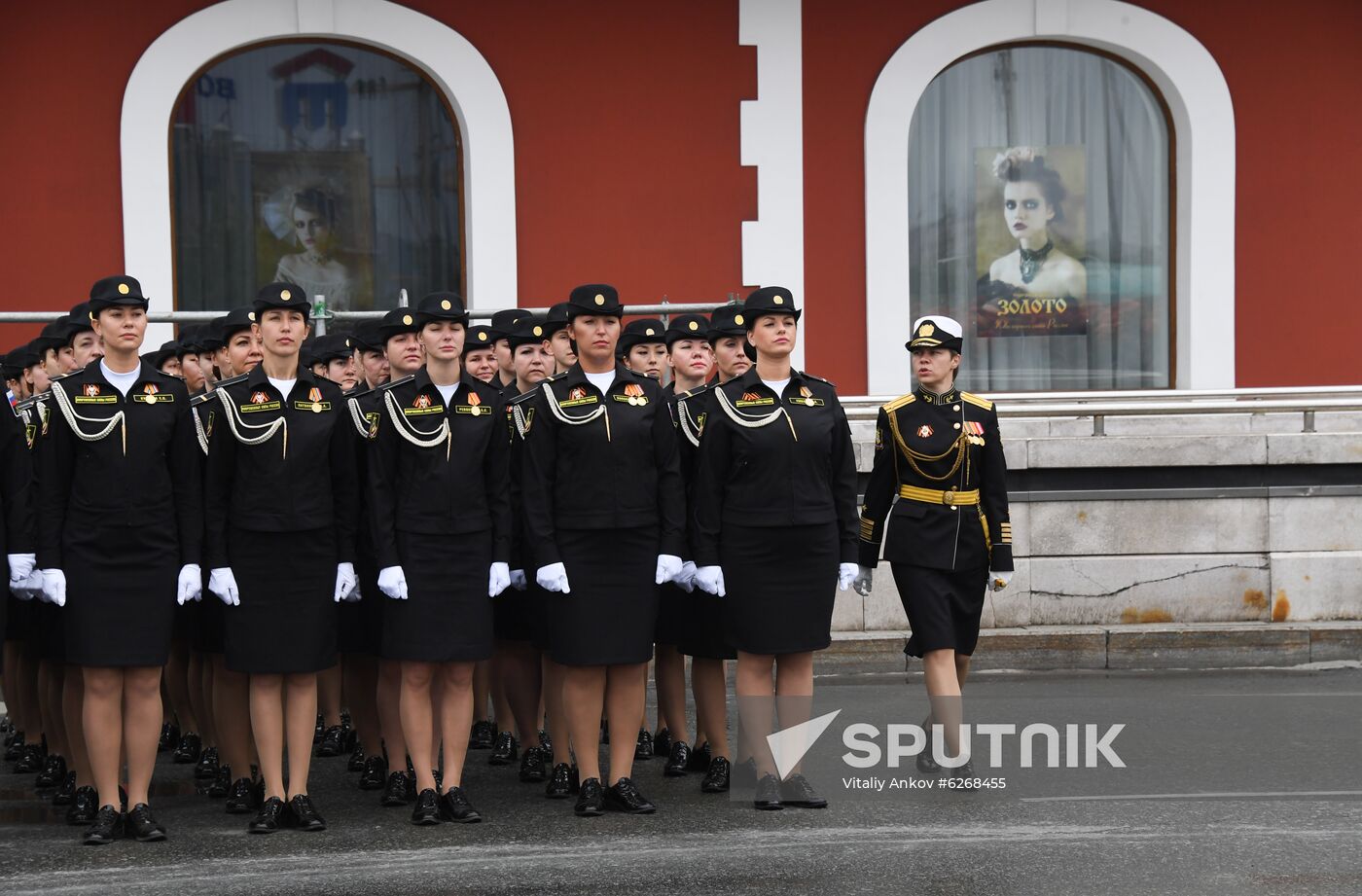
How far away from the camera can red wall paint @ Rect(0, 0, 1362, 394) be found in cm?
1317

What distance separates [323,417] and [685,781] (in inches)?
91.9

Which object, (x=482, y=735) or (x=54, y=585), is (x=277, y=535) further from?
(x=482, y=735)

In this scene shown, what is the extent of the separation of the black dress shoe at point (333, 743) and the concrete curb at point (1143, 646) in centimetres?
332

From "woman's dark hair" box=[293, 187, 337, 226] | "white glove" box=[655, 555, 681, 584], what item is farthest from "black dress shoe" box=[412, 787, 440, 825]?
"woman's dark hair" box=[293, 187, 337, 226]

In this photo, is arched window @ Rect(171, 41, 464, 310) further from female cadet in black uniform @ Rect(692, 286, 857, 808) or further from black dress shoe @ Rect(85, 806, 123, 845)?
black dress shoe @ Rect(85, 806, 123, 845)

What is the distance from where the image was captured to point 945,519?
7.48 m

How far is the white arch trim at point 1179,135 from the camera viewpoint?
13406mm

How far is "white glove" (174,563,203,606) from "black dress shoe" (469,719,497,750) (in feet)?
7.88

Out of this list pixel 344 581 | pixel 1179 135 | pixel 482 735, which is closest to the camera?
pixel 344 581

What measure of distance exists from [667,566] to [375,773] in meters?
1.74

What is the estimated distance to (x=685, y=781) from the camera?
780 cm

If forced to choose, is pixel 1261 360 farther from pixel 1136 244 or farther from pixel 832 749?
pixel 832 749

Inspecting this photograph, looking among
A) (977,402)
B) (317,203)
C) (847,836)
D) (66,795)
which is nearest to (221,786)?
(66,795)

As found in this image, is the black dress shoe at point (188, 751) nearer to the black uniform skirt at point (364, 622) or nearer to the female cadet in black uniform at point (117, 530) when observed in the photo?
the black uniform skirt at point (364, 622)
